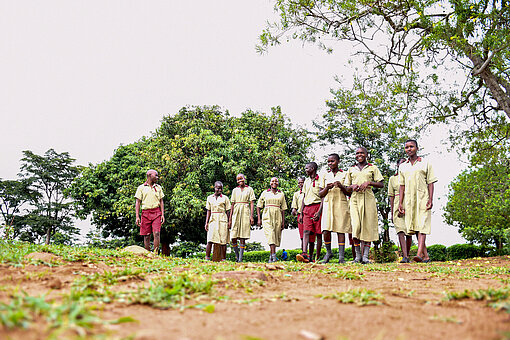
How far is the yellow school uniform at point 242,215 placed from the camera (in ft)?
33.7

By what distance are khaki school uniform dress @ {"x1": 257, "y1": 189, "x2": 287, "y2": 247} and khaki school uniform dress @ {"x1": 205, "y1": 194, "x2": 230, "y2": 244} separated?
107 centimetres

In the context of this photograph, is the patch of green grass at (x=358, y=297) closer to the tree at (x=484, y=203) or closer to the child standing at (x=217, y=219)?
the child standing at (x=217, y=219)

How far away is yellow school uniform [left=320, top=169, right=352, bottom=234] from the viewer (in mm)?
8461

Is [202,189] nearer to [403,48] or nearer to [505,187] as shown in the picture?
[403,48]

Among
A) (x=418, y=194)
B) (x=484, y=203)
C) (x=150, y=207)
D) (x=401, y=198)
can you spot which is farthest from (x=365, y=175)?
(x=484, y=203)

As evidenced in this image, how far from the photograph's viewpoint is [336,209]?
8.52 meters

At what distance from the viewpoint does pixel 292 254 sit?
20.2 metres

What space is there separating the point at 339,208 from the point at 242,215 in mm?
2765

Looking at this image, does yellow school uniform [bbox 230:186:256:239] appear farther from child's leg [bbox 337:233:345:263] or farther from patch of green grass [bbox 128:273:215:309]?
patch of green grass [bbox 128:273:215:309]

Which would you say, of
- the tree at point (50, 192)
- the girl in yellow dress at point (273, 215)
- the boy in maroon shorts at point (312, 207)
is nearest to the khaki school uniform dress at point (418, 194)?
the boy in maroon shorts at point (312, 207)

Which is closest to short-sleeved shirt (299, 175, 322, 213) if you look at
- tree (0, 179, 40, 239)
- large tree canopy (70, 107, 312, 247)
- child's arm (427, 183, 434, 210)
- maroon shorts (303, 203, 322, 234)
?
maroon shorts (303, 203, 322, 234)

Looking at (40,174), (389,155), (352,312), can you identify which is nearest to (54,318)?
(352,312)

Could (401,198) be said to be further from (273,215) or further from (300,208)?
(273,215)

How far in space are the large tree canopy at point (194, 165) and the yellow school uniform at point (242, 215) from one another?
6672 mm
